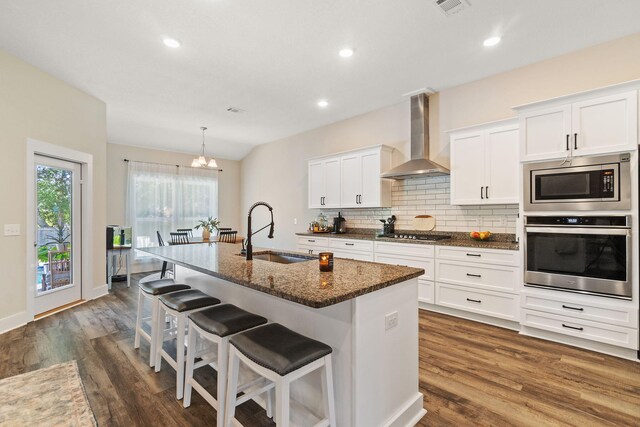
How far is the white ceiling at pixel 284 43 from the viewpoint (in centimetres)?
254

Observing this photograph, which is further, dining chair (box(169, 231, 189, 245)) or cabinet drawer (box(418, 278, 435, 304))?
dining chair (box(169, 231, 189, 245))

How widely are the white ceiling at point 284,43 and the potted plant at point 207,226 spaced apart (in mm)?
2604

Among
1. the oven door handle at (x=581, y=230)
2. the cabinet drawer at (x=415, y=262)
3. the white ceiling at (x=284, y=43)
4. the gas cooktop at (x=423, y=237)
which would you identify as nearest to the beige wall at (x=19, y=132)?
the white ceiling at (x=284, y=43)

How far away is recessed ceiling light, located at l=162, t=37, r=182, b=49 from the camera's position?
294 centimetres

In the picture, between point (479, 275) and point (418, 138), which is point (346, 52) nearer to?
point (418, 138)

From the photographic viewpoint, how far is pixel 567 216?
9.47 feet

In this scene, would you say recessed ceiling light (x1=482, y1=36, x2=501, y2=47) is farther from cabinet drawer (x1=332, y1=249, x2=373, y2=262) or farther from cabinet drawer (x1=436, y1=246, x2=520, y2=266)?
cabinet drawer (x1=332, y1=249, x2=373, y2=262)

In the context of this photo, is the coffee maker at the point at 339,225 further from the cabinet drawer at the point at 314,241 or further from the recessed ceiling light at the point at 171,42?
the recessed ceiling light at the point at 171,42

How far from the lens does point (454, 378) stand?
7.64ft

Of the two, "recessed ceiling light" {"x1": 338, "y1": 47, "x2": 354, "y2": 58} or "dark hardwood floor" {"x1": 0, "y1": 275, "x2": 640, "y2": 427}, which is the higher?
"recessed ceiling light" {"x1": 338, "y1": 47, "x2": 354, "y2": 58}

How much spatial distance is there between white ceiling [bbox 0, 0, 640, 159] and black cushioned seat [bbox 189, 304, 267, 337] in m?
2.37

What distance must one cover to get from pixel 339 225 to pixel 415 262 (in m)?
1.77

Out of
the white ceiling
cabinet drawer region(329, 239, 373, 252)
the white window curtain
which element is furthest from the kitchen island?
the white window curtain

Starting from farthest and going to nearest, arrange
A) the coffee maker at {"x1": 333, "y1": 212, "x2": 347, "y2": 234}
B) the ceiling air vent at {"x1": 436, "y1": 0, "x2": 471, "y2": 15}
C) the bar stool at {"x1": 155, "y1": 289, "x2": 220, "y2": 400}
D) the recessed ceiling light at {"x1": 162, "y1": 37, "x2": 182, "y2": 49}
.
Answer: the coffee maker at {"x1": 333, "y1": 212, "x2": 347, "y2": 234} → the recessed ceiling light at {"x1": 162, "y1": 37, "x2": 182, "y2": 49} → the ceiling air vent at {"x1": 436, "y1": 0, "x2": 471, "y2": 15} → the bar stool at {"x1": 155, "y1": 289, "x2": 220, "y2": 400}
